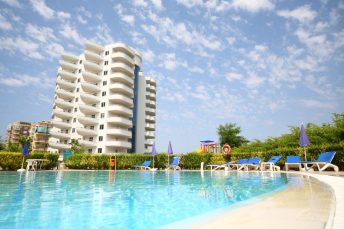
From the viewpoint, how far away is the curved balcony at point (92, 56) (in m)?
57.5

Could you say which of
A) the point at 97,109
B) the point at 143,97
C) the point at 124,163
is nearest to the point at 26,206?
the point at 124,163

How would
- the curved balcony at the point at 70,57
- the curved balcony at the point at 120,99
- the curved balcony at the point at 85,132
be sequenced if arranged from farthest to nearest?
1. the curved balcony at the point at 70,57
2. the curved balcony at the point at 120,99
3. the curved balcony at the point at 85,132

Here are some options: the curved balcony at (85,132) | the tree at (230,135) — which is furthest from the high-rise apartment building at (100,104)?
the tree at (230,135)

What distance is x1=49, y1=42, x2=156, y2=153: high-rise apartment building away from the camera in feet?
177

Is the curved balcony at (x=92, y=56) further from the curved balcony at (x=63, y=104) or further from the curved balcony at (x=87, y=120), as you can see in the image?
the curved balcony at (x=87, y=120)

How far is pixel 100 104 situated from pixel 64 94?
10817 mm

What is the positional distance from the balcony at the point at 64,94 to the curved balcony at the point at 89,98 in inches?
253

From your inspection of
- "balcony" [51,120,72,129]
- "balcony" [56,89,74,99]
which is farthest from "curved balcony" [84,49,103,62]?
"balcony" [51,120,72,129]

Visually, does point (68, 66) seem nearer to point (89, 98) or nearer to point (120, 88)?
→ point (89, 98)

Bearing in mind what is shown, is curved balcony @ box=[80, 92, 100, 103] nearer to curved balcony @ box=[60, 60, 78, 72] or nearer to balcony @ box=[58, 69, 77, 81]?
balcony @ box=[58, 69, 77, 81]

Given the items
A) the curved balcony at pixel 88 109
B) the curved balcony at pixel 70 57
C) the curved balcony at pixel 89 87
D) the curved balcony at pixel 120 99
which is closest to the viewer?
the curved balcony at pixel 88 109

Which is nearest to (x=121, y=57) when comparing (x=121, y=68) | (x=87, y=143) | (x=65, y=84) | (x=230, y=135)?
(x=121, y=68)

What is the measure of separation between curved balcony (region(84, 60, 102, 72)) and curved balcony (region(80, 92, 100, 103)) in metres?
6.95

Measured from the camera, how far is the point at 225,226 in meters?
3.32
